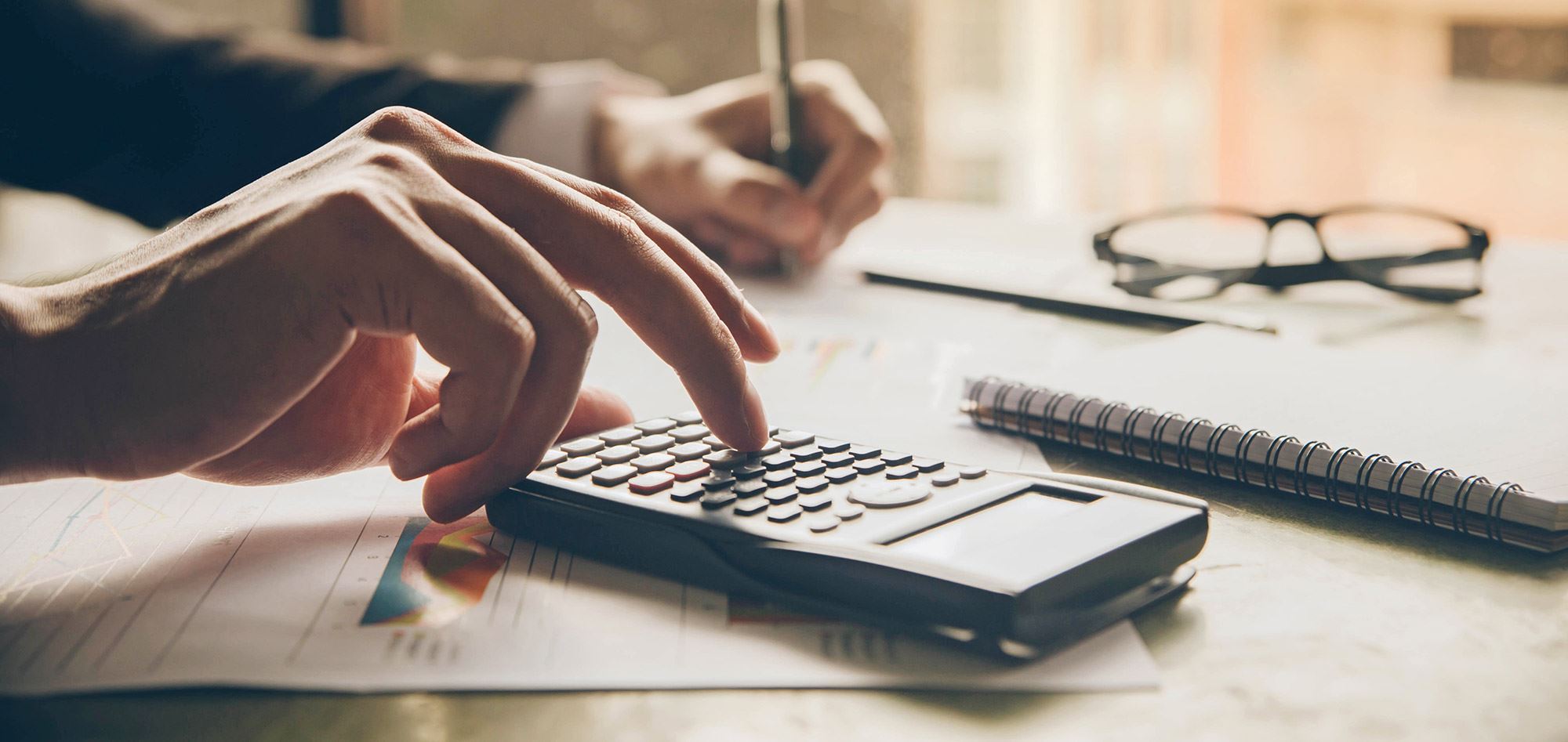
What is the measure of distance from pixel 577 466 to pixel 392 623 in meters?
0.09

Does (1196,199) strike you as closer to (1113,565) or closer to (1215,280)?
(1215,280)

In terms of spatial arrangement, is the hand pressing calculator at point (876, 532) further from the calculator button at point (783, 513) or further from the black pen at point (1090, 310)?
the black pen at point (1090, 310)

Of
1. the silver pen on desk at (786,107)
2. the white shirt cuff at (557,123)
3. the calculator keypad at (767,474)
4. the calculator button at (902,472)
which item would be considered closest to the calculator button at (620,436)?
the calculator keypad at (767,474)

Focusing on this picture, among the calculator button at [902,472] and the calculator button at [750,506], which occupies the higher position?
the calculator button at [750,506]

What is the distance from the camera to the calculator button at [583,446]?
15.8 inches

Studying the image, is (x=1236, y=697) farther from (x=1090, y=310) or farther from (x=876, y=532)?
(x=1090, y=310)

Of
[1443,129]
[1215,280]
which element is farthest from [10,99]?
[1443,129]

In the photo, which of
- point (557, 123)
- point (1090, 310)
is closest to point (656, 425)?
point (1090, 310)

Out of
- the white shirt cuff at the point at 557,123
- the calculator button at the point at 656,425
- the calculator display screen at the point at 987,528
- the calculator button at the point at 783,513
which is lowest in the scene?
the calculator display screen at the point at 987,528

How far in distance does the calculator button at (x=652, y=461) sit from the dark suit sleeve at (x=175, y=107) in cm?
76

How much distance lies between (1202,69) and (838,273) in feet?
6.73

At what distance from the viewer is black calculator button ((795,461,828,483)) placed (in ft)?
1.24

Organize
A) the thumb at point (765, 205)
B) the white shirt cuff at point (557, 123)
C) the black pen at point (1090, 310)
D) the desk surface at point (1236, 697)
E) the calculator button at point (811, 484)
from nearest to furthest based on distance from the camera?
the desk surface at point (1236, 697) → the calculator button at point (811, 484) → the black pen at point (1090, 310) → the thumb at point (765, 205) → the white shirt cuff at point (557, 123)

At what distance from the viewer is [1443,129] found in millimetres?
2590
